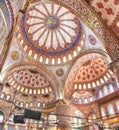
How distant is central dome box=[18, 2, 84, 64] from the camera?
14383mm

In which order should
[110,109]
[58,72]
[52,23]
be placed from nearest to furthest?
1. [110,109]
2. [58,72]
3. [52,23]

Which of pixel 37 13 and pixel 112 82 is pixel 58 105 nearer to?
pixel 112 82

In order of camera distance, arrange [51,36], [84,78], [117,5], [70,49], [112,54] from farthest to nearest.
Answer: [84,78]
[51,36]
[70,49]
[112,54]
[117,5]

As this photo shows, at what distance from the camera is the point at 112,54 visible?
8469mm

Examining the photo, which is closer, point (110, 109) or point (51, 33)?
point (110, 109)

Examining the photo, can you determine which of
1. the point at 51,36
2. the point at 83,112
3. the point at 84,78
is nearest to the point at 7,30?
the point at 51,36

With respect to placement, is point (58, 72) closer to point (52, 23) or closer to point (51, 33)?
point (51, 33)

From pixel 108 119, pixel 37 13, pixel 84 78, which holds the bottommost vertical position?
pixel 108 119

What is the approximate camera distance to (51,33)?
53.7 feet

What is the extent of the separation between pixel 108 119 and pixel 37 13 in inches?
550

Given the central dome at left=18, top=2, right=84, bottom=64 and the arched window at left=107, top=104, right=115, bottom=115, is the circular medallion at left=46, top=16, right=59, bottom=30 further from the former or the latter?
the arched window at left=107, top=104, right=115, bottom=115

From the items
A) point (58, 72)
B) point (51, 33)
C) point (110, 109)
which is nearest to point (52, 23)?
point (51, 33)

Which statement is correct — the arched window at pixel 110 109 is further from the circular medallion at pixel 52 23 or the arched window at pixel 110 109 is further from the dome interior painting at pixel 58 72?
the circular medallion at pixel 52 23

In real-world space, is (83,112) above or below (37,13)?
below
